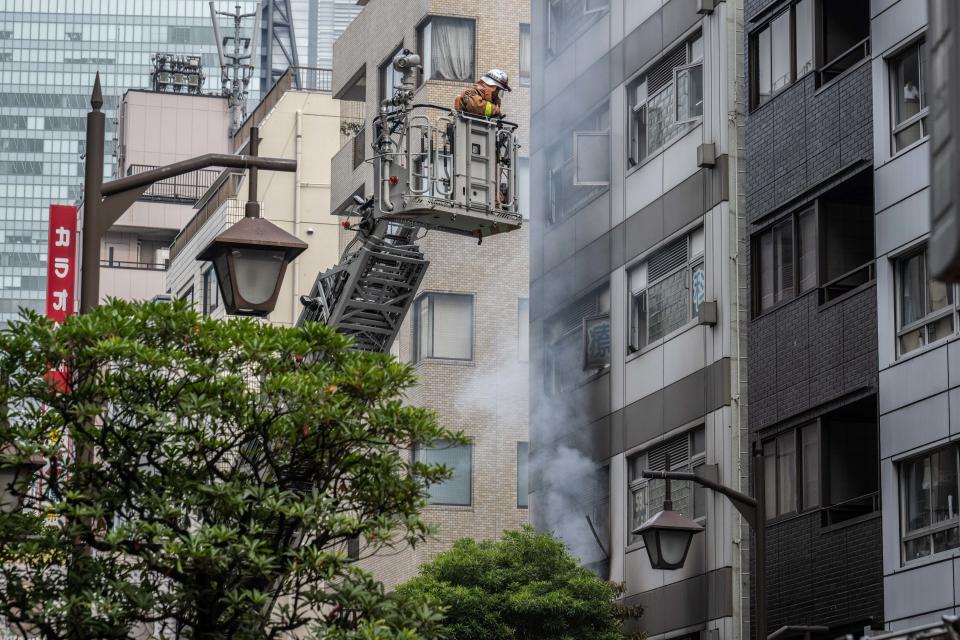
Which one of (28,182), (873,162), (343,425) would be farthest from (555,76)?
(28,182)

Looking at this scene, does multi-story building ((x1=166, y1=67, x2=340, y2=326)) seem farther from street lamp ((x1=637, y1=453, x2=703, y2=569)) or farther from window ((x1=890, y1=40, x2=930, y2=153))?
street lamp ((x1=637, y1=453, x2=703, y2=569))

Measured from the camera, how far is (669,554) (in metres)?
26.9

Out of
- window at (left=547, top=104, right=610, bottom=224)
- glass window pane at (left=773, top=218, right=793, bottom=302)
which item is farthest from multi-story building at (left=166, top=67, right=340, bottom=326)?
glass window pane at (left=773, top=218, right=793, bottom=302)

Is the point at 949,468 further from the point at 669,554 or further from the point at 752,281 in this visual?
the point at 752,281

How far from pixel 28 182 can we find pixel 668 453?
160492 millimetres

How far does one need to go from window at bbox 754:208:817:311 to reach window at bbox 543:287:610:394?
255 inches

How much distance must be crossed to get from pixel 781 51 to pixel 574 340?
1002 cm

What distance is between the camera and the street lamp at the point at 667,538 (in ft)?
87.9

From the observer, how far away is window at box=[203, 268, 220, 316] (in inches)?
2613

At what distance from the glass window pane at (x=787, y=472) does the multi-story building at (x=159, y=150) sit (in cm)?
6733

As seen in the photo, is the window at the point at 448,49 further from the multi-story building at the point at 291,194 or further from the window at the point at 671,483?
the multi-story building at the point at 291,194

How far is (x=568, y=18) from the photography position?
42.3 meters

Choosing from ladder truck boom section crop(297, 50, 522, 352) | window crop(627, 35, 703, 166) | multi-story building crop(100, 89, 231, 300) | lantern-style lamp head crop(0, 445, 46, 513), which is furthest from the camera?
multi-story building crop(100, 89, 231, 300)

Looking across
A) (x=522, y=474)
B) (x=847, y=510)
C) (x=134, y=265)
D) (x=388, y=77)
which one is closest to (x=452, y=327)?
(x=522, y=474)
